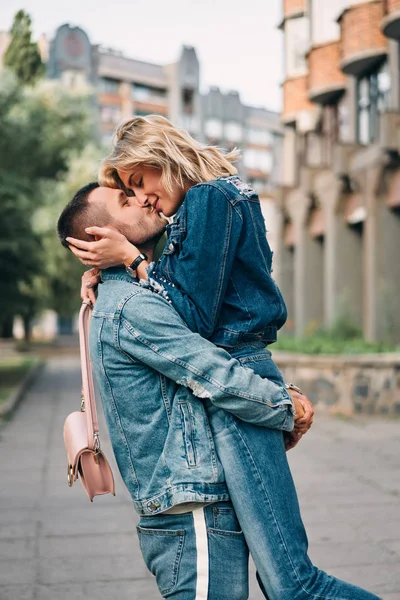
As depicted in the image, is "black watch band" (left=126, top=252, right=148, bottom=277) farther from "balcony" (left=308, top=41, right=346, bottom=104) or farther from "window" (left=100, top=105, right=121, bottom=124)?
"window" (left=100, top=105, right=121, bottom=124)

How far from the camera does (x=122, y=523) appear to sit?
19.4 feet

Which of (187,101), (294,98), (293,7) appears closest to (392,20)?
(294,98)

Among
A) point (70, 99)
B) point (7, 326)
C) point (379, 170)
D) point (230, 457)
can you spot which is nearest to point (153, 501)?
point (230, 457)

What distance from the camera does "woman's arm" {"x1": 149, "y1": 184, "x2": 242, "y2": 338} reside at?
2299mm

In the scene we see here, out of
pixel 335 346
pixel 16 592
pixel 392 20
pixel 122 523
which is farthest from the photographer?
pixel 392 20

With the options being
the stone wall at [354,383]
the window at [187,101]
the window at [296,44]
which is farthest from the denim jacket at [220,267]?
the window at [187,101]

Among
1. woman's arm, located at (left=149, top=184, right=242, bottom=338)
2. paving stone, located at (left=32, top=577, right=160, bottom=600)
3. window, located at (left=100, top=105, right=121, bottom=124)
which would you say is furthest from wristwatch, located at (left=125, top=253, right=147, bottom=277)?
window, located at (left=100, top=105, right=121, bottom=124)

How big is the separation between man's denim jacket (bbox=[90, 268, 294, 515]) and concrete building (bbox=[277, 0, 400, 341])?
529 inches

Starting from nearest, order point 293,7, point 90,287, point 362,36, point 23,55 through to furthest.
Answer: point 90,287
point 362,36
point 293,7
point 23,55

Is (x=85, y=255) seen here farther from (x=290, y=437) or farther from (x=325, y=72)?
(x=325, y=72)

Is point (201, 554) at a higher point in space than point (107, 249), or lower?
lower

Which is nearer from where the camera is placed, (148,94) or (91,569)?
(91,569)

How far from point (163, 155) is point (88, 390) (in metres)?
0.74

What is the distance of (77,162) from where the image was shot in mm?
28344
